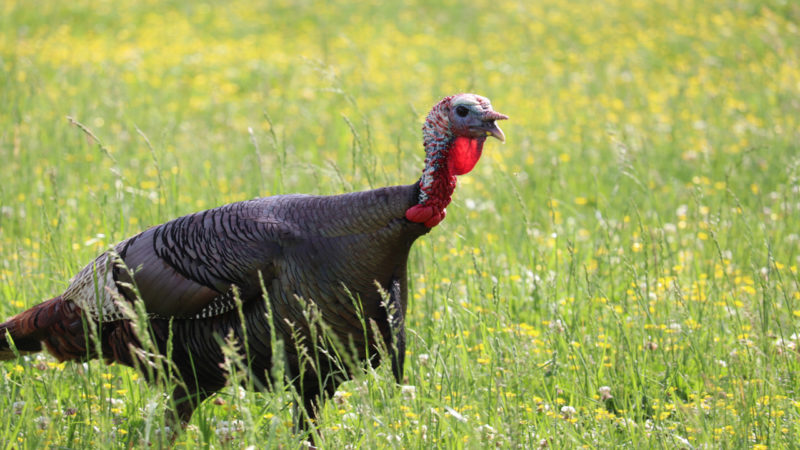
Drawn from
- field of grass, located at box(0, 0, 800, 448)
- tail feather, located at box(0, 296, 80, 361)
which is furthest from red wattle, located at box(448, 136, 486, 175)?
tail feather, located at box(0, 296, 80, 361)

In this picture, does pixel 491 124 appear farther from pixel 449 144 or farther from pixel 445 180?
pixel 445 180

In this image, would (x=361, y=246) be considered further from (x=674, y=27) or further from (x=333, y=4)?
(x=333, y=4)

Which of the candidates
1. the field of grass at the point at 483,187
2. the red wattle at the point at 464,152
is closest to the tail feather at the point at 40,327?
the field of grass at the point at 483,187

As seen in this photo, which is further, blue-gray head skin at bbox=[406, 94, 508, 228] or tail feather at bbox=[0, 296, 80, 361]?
tail feather at bbox=[0, 296, 80, 361]

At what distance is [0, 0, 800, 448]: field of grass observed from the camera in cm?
336

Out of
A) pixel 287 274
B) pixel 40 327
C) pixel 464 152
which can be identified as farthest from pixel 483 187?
pixel 40 327

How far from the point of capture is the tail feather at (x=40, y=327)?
3684mm

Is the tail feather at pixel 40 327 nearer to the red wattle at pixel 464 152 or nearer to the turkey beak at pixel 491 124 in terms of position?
the red wattle at pixel 464 152

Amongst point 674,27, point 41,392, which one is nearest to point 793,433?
point 41,392

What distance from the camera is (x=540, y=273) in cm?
458

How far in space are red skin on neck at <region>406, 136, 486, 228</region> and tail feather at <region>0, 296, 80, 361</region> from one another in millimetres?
1604

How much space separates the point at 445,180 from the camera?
3326 millimetres

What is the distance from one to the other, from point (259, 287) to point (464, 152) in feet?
3.22

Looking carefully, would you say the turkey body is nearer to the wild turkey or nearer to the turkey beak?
the wild turkey
